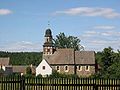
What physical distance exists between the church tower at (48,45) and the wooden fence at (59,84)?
7117cm

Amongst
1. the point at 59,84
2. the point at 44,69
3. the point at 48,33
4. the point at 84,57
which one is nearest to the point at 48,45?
the point at 48,33

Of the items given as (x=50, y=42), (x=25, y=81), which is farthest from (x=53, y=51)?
(x=25, y=81)

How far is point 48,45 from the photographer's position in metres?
98.7

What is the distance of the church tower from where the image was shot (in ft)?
318

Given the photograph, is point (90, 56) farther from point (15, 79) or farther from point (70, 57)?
point (15, 79)

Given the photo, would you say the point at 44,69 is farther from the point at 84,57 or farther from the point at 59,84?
the point at 59,84

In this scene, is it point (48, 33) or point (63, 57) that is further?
point (48, 33)

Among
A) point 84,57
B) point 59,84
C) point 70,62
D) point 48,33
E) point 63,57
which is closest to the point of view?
point 59,84

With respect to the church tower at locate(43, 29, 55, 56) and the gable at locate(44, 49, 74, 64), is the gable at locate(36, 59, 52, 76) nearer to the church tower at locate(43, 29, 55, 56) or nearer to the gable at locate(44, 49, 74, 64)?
the gable at locate(44, 49, 74, 64)

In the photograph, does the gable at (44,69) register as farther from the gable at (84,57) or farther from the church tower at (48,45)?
the gable at (84,57)

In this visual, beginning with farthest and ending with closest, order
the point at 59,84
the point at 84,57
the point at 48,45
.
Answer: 1. the point at 48,45
2. the point at 84,57
3. the point at 59,84

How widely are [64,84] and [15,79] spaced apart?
3205 millimetres

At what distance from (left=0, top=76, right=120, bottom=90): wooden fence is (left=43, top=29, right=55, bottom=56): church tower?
233 feet

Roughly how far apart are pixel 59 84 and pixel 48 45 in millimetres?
74143
